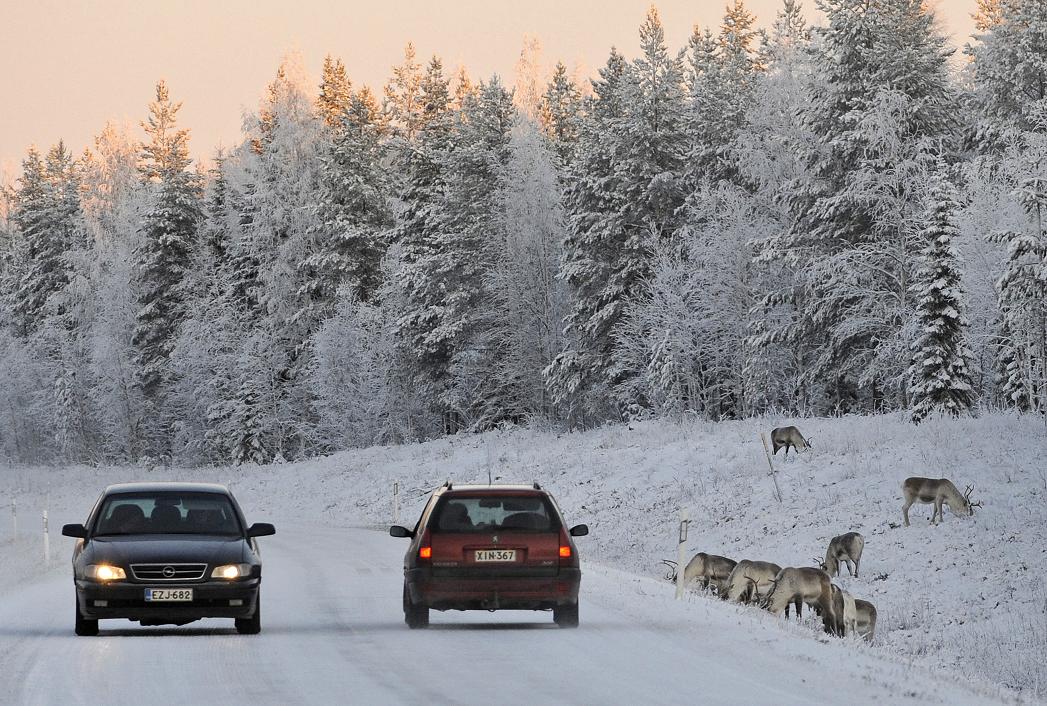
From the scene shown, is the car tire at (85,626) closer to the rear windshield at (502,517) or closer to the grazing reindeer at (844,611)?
the rear windshield at (502,517)

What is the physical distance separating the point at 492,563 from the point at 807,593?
19.6 ft

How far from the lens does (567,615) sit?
14680 millimetres

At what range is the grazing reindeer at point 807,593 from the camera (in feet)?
60.0

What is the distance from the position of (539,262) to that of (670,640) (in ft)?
149

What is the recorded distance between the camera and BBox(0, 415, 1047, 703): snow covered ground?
1512 cm

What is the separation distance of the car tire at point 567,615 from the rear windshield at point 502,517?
83 cm

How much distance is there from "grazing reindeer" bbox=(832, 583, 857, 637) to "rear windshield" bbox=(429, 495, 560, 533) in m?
5.42

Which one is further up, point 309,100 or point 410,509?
point 309,100

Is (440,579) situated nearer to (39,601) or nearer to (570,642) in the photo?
(570,642)

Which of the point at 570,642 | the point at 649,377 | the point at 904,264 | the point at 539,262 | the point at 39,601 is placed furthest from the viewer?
the point at 539,262

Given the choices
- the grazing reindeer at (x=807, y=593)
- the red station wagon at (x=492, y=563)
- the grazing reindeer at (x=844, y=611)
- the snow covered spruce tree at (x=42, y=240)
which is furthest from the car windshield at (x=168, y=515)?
the snow covered spruce tree at (x=42, y=240)

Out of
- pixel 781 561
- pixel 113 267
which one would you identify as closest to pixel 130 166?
pixel 113 267

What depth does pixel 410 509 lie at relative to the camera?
43344mm

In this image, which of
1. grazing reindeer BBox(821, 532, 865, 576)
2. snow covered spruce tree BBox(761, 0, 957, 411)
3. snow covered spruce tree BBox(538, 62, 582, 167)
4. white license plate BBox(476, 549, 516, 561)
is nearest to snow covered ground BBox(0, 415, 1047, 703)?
grazing reindeer BBox(821, 532, 865, 576)
